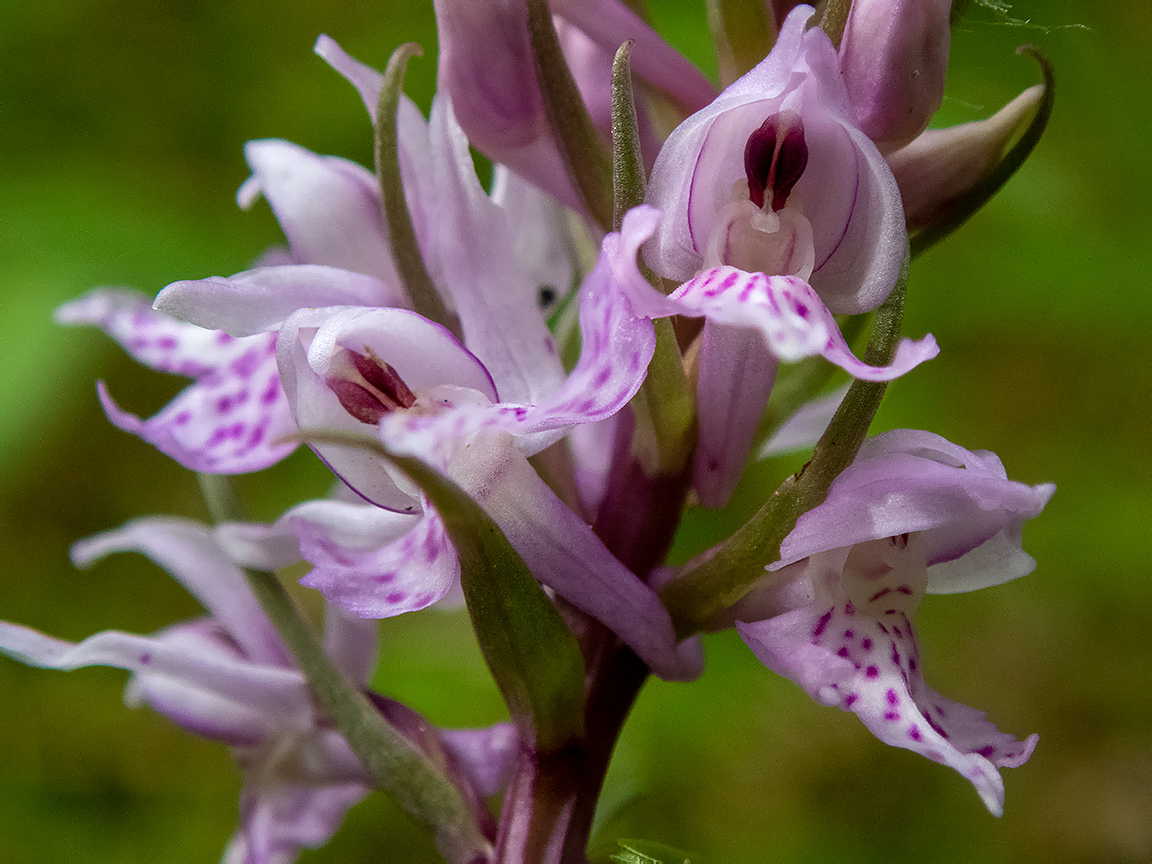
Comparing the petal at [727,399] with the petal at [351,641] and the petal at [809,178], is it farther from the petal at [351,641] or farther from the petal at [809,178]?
the petal at [351,641]

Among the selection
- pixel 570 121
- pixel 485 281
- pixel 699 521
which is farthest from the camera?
pixel 699 521

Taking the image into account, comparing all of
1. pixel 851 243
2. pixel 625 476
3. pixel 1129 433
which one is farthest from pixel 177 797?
pixel 1129 433

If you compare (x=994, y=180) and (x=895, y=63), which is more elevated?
(x=895, y=63)

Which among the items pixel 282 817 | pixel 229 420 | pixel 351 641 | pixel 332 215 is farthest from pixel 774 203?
pixel 282 817

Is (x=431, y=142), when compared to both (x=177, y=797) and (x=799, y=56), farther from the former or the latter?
(x=177, y=797)

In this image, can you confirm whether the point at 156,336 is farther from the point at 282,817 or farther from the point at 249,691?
the point at 282,817

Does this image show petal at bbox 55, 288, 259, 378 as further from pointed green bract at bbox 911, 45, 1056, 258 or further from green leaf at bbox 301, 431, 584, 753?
pointed green bract at bbox 911, 45, 1056, 258
